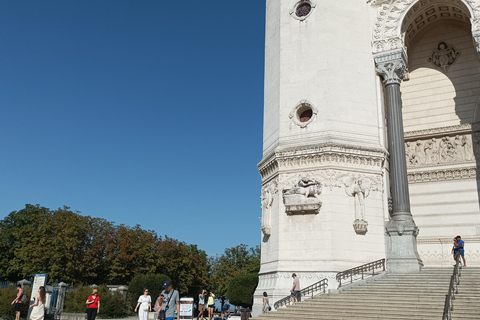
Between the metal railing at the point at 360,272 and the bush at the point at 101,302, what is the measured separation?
1489 centimetres

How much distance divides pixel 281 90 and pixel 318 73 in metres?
2.00

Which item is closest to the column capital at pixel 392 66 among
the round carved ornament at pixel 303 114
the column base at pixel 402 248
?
the round carved ornament at pixel 303 114

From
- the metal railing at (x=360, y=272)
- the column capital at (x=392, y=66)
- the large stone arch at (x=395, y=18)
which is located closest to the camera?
the metal railing at (x=360, y=272)

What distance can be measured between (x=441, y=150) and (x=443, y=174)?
1314 mm

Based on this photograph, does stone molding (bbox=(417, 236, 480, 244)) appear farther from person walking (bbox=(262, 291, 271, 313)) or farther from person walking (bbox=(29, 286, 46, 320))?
person walking (bbox=(29, 286, 46, 320))

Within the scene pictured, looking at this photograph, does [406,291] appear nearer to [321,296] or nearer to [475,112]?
[321,296]

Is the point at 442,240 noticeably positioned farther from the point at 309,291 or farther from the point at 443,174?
the point at 309,291

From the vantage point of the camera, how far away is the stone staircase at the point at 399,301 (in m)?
13.1

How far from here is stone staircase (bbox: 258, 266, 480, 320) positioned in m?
13.1

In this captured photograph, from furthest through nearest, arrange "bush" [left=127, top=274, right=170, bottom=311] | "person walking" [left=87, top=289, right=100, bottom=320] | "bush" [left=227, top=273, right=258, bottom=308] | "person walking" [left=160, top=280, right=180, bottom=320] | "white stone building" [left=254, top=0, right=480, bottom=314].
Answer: "bush" [left=227, top=273, right=258, bottom=308] < "bush" [left=127, top=274, right=170, bottom=311] < "white stone building" [left=254, top=0, right=480, bottom=314] < "person walking" [left=87, top=289, right=100, bottom=320] < "person walking" [left=160, top=280, right=180, bottom=320]

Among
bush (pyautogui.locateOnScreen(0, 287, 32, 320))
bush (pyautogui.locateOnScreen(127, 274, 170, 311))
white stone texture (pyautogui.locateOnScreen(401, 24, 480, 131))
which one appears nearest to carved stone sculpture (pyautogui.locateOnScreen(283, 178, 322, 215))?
white stone texture (pyautogui.locateOnScreen(401, 24, 480, 131))

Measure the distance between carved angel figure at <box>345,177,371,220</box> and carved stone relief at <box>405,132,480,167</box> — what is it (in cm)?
481

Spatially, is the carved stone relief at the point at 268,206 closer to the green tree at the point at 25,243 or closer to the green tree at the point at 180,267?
the green tree at the point at 25,243

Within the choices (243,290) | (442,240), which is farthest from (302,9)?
(243,290)
